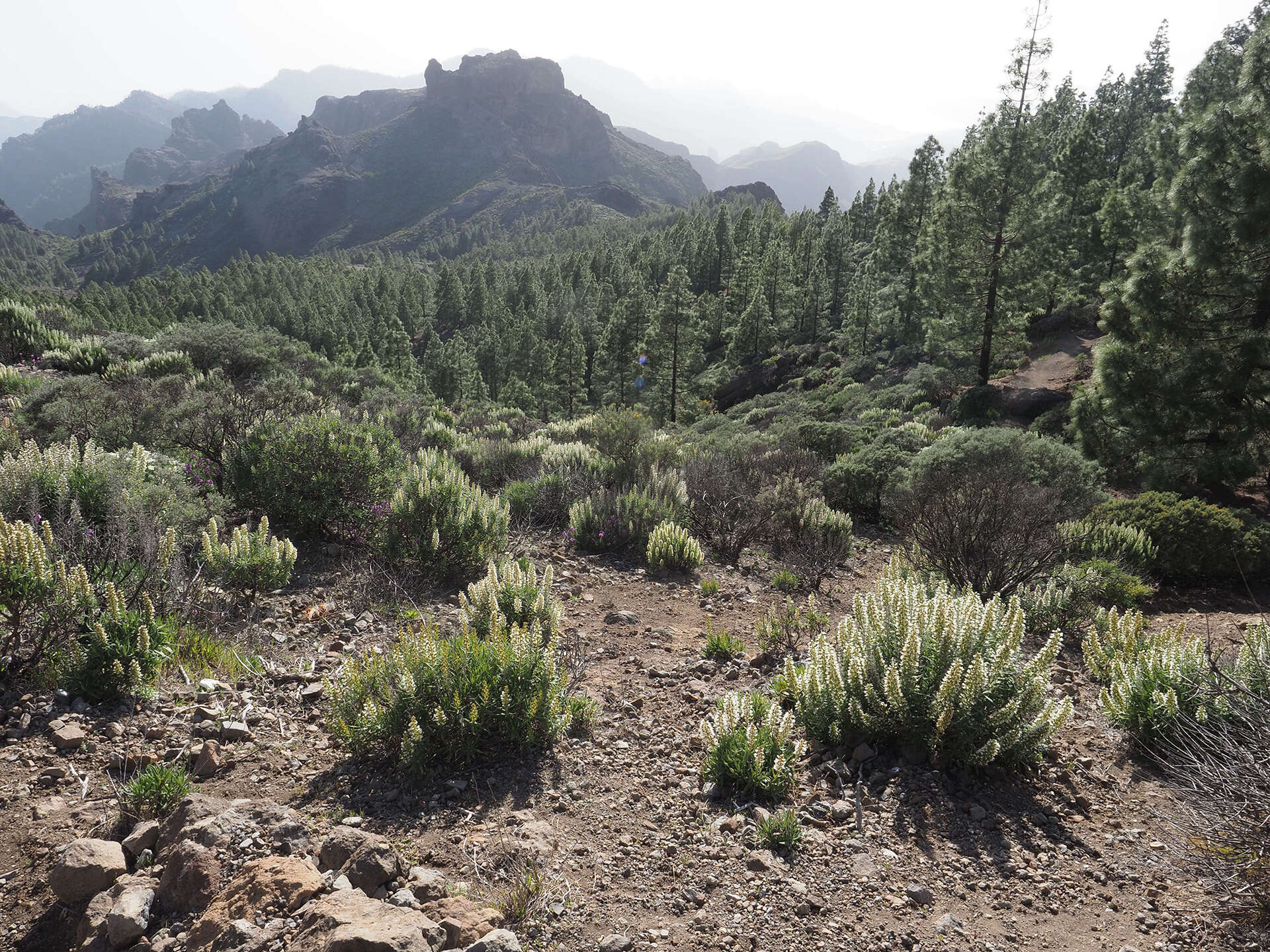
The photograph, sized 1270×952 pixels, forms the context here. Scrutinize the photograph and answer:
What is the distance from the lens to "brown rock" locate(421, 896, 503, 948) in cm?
218

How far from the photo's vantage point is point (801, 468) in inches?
480

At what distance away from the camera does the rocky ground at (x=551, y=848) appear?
232 cm

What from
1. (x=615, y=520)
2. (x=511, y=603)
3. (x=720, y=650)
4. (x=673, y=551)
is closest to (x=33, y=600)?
(x=511, y=603)

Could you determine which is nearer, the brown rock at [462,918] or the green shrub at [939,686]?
the brown rock at [462,918]

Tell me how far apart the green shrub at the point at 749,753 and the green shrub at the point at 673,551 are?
3.98 meters

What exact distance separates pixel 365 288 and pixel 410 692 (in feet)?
304

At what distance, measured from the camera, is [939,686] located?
3426mm

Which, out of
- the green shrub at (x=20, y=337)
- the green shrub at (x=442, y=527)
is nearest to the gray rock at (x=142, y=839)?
the green shrub at (x=442, y=527)

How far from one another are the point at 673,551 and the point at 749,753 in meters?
4.31

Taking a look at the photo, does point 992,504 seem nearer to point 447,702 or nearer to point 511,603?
point 511,603

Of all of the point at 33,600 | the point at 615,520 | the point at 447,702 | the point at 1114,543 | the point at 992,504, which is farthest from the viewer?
the point at 615,520

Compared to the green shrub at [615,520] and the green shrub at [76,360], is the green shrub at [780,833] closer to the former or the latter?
the green shrub at [615,520]

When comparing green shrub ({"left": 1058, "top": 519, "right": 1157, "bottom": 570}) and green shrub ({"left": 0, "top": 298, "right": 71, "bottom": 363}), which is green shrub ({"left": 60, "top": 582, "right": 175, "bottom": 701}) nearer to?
green shrub ({"left": 1058, "top": 519, "right": 1157, "bottom": 570})

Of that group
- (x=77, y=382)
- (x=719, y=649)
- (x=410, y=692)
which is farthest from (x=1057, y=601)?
(x=77, y=382)
